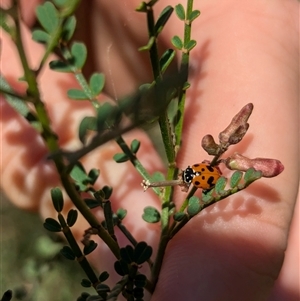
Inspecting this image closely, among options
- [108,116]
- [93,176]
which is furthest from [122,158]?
[108,116]

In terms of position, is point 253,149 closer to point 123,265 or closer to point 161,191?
point 161,191

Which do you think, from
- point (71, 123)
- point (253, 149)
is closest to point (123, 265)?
point (253, 149)

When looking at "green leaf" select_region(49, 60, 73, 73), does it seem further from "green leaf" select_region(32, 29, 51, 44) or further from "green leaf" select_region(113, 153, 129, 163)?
"green leaf" select_region(113, 153, 129, 163)

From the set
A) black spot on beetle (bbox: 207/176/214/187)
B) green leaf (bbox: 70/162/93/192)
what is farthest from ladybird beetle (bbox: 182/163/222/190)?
green leaf (bbox: 70/162/93/192)

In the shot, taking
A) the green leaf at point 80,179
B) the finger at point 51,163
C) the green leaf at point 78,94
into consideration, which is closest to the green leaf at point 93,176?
the green leaf at point 80,179

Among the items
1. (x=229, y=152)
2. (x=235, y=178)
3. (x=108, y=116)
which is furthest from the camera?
(x=229, y=152)

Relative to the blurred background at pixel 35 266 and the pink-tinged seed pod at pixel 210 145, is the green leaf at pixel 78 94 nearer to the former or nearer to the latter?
the pink-tinged seed pod at pixel 210 145

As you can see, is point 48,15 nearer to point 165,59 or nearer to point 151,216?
point 165,59
